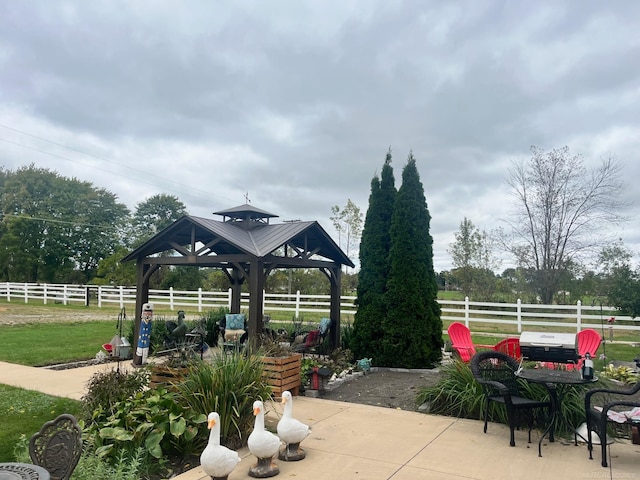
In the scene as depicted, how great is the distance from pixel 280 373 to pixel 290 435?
2.06 metres

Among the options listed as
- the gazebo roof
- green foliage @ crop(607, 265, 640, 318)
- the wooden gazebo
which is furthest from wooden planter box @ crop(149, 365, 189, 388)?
green foliage @ crop(607, 265, 640, 318)

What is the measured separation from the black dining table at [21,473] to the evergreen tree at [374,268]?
7067mm

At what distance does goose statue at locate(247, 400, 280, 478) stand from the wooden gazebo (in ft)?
11.2

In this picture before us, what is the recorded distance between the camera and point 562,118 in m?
12.6

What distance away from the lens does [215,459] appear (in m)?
3.25

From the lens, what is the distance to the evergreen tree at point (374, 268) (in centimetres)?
899

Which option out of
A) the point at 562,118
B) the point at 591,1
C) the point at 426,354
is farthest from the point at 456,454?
the point at 562,118

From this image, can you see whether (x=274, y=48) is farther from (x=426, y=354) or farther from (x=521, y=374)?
(x=521, y=374)

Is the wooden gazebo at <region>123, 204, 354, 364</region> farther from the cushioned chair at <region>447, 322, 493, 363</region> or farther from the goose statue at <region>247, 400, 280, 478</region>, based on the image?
the goose statue at <region>247, 400, 280, 478</region>

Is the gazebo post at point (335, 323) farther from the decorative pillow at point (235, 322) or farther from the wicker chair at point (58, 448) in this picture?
the wicker chair at point (58, 448)

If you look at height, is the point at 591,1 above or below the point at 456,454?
above

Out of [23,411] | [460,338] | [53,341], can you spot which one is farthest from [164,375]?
[53,341]

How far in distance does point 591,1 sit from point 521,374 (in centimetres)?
642

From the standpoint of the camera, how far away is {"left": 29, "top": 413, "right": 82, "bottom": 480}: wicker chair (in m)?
2.70
